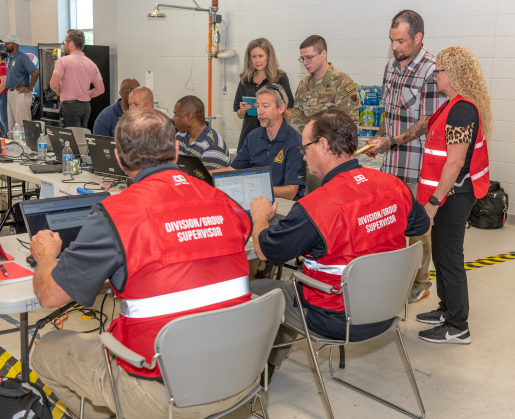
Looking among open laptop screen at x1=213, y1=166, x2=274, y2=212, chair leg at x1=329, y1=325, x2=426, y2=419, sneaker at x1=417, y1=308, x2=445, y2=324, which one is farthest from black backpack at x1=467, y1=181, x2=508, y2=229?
open laptop screen at x1=213, y1=166, x2=274, y2=212

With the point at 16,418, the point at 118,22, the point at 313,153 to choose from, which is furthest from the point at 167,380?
the point at 118,22

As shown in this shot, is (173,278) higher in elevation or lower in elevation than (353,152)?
lower

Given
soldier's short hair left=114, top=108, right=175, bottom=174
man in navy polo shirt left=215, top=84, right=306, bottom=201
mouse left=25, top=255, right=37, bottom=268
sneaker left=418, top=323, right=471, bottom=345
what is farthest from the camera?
man in navy polo shirt left=215, top=84, right=306, bottom=201

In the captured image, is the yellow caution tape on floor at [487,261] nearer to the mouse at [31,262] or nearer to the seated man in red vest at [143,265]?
the seated man in red vest at [143,265]

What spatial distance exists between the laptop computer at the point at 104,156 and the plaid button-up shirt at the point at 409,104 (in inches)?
70.4

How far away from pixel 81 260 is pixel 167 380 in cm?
39

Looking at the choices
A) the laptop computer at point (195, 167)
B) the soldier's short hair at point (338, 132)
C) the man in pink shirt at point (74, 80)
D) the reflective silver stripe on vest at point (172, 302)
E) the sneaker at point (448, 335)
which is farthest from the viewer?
the man in pink shirt at point (74, 80)

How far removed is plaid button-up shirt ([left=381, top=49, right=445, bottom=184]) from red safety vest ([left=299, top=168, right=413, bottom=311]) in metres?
1.38

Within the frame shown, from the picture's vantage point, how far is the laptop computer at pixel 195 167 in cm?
→ 263

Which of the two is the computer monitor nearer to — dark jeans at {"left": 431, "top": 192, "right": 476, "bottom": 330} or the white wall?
dark jeans at {"left": 431, "top": 192, "right": 476, "bottom": 330}

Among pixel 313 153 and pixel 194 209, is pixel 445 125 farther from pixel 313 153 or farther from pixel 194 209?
pixel 194 209

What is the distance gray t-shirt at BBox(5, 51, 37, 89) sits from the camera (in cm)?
733

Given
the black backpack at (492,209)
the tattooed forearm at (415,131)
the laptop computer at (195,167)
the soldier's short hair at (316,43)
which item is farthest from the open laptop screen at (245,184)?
the black backpack at (492,209)

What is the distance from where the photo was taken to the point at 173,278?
142 cm
